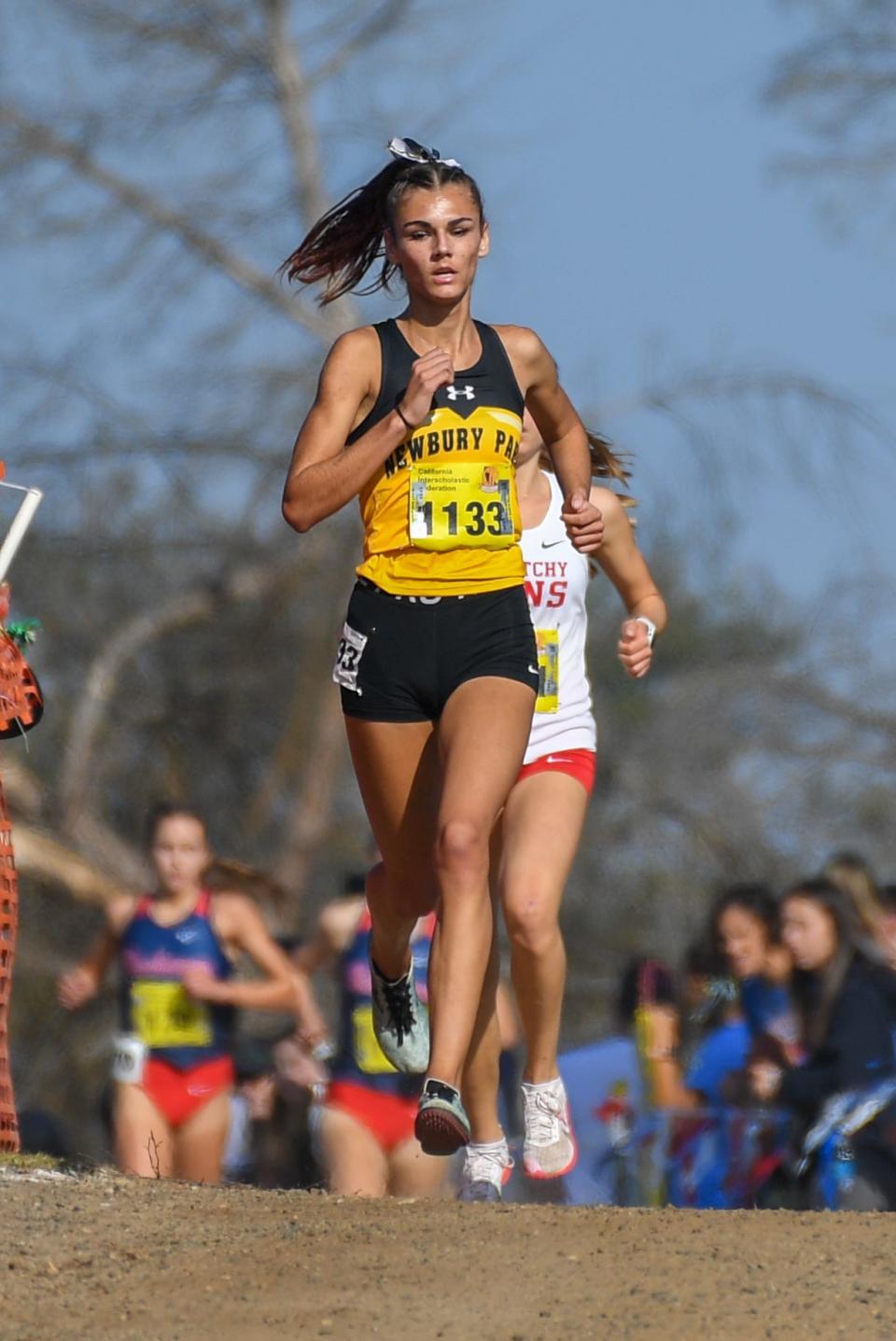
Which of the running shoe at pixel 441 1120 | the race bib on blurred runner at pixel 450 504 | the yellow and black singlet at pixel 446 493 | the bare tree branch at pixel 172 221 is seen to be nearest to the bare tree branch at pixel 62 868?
the bare tree branch at pixel 172 221

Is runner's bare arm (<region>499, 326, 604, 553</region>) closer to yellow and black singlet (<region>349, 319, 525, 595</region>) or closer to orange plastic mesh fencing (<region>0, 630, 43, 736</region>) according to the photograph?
yellow and black singlet (<region>349, 319, 525, 595</region>)

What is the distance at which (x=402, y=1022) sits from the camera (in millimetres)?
5781

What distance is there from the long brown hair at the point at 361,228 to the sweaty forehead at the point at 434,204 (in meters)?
0.02

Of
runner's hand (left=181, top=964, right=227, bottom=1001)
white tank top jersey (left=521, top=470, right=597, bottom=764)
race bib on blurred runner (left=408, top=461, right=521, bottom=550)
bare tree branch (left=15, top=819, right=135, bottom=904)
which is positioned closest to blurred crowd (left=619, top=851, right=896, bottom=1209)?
white tank top jersey (left=521, top=470, right=597, bottom=764)

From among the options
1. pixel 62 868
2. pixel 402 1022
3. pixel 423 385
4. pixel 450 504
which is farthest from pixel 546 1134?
pixel 62 868

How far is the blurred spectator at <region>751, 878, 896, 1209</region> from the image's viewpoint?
20.7ft

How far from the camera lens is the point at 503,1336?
372 centimetres

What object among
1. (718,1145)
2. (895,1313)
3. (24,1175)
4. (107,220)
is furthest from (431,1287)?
(107,220)

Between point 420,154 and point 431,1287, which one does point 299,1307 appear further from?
point 420,154

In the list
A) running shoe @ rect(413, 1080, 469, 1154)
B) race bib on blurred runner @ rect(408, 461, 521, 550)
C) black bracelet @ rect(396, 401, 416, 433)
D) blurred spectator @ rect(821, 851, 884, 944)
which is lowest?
running shoe @ rect(413, 1080, 469, 1154)

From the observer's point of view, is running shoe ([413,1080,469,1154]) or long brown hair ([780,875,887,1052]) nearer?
running shoe ([413,1080,469,1154])

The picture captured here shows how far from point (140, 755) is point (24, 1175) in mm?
8767

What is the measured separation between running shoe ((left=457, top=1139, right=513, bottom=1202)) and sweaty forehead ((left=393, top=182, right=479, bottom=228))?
2.42m

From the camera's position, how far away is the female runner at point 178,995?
7316 millimetres
